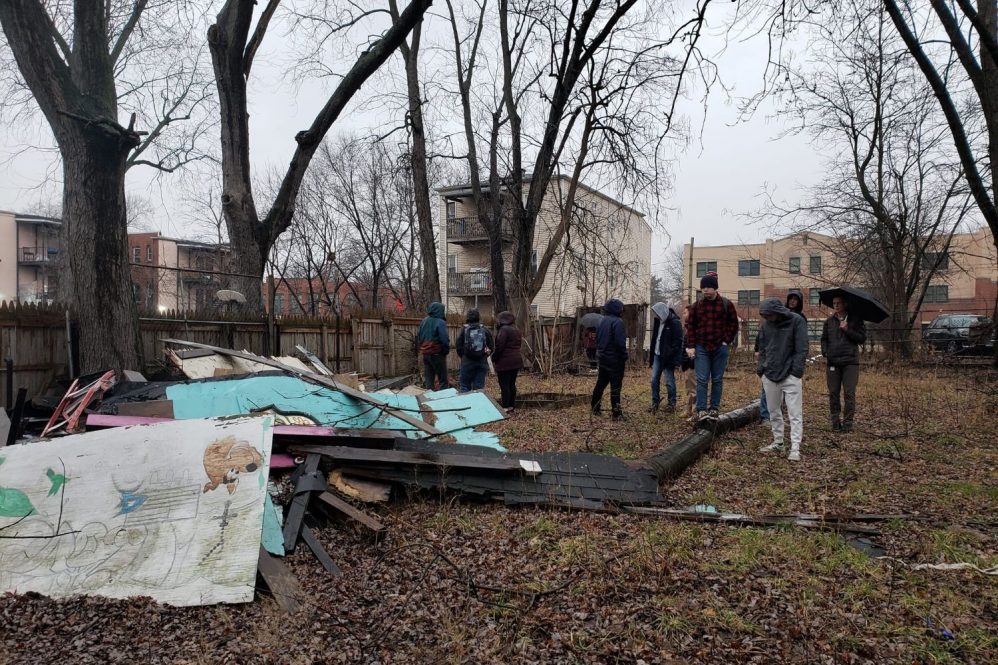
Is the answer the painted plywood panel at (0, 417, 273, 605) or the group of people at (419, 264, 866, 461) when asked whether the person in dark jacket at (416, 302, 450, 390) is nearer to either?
the group of people at (419, 264, 866, 461)

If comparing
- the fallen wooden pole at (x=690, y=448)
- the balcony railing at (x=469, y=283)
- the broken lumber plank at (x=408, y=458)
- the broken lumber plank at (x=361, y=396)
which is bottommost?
the fallen wooden pole at (x=690, y=448)

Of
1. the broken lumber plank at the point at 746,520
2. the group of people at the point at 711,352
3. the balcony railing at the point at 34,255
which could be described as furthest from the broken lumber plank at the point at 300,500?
the balcony railing at the point at 34,255

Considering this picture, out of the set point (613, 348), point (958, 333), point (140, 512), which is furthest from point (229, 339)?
point (958, 333)

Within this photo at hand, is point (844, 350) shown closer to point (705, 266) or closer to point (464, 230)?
point (464, 230)

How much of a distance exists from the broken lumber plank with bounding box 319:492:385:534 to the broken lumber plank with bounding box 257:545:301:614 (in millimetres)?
651

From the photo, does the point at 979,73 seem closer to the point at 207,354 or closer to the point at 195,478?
the point at 195,478

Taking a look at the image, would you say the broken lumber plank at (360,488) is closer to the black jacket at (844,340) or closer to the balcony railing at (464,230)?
the black jacket at (844,340)

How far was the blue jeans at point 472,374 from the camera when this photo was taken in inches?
395

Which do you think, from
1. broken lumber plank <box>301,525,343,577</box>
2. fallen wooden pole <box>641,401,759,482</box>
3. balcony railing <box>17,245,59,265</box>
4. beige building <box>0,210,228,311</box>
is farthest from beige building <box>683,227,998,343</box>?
balcony railing <box>17,245,59,265</box>

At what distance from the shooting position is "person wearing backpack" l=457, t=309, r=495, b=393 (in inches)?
386

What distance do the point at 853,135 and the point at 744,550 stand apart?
20.7 meters

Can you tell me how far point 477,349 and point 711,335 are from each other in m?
3.79

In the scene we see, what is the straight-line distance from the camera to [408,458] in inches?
196

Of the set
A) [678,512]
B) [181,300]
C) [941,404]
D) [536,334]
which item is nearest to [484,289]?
[536,334]
